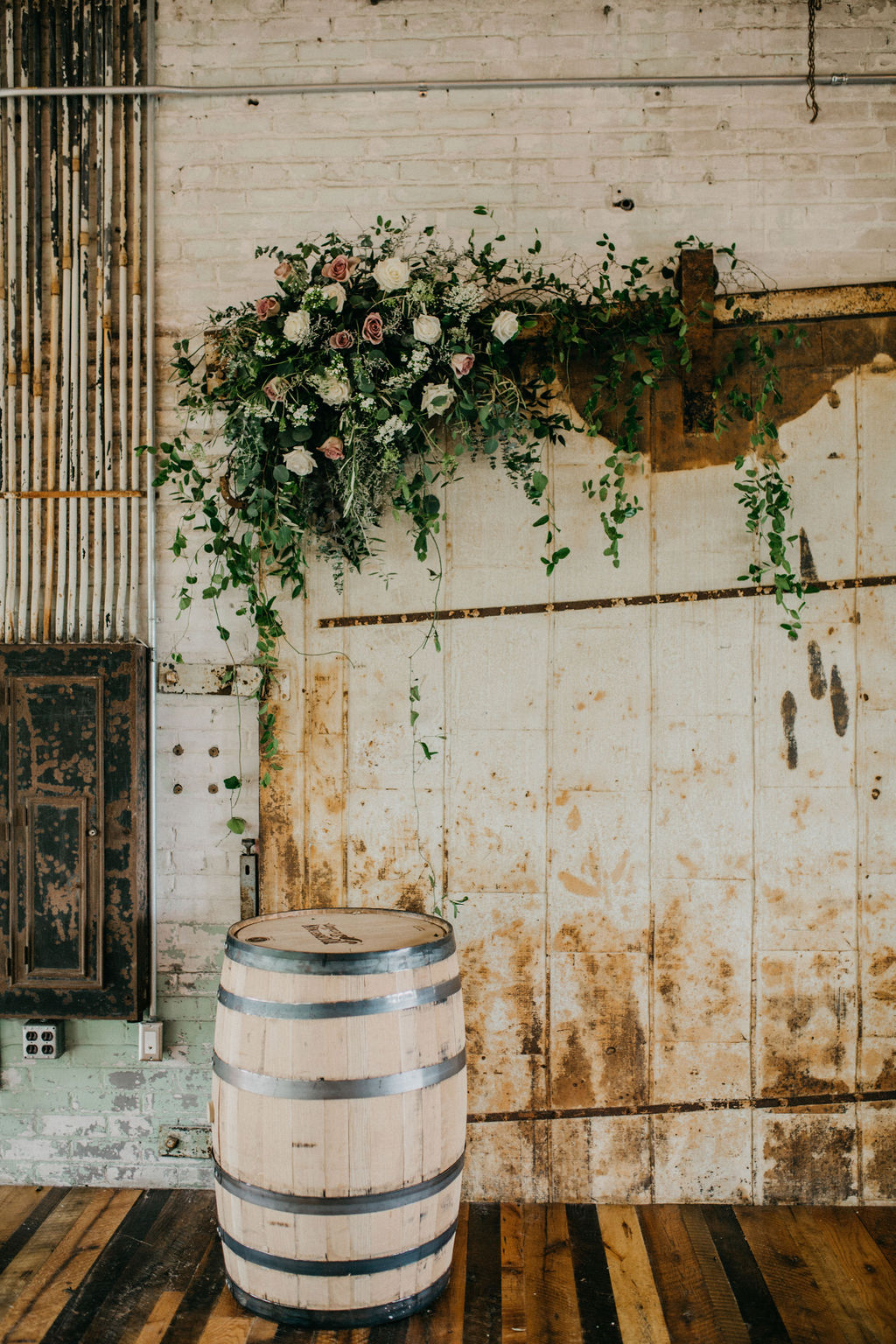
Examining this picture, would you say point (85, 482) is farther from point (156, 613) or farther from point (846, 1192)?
point (846, 1192)

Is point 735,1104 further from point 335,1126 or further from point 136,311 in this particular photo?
point 136,311

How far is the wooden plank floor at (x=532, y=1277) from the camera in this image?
6.07 feet

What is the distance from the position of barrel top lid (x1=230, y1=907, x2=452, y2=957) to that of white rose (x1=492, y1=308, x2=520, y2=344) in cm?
147

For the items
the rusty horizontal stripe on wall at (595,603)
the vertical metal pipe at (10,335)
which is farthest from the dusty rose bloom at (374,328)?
the vertical metal pipe at (10,335)

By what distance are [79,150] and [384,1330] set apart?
10.5ft

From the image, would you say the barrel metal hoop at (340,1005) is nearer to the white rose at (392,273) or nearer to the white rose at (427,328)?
the white rose at (427,328)

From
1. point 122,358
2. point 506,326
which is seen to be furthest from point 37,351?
point 506,326

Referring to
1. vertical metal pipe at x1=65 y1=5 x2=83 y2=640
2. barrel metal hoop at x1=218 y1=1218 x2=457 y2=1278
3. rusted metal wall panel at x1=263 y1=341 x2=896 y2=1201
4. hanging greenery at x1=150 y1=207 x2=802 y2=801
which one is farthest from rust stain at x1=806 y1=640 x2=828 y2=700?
vertical metal pipe at x1=65 y1=5 x2=83 y2=640

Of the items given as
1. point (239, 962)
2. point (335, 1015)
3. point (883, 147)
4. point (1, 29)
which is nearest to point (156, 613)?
point (239, 962)

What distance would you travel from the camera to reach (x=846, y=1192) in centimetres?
237

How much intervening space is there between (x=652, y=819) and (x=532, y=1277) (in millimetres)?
1174

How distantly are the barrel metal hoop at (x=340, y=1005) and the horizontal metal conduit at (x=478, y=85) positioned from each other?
244 centimetres

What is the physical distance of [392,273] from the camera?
2.09m

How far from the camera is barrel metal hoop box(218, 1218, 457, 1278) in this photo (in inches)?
69.6
